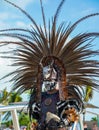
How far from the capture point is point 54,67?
4945mm

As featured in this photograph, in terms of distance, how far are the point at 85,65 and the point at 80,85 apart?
25 cm

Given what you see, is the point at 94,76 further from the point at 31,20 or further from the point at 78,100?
the point at 31,20

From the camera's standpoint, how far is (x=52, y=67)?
4.93 meters

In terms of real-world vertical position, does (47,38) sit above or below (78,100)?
above

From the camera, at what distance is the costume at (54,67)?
483cm

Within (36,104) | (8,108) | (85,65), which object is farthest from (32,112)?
(8,108)

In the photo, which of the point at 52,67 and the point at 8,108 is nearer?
the point at 52,67

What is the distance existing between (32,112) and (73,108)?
47 cm

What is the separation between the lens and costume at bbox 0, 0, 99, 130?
4.83m

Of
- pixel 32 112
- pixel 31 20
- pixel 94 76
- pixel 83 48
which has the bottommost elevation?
pixel 32 112

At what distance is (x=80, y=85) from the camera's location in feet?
16.7

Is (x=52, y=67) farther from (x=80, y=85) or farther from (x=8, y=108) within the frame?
(x=8, y=108)

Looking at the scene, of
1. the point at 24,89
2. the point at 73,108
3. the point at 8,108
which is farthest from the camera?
the point at 8,108

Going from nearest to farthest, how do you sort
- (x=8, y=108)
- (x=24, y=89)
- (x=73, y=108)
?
(x=73, y=108) → (x=24, y=89) → (x=8, y=108)
